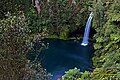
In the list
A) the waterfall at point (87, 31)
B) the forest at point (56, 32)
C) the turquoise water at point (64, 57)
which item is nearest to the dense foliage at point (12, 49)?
the forest at point (56, 32)

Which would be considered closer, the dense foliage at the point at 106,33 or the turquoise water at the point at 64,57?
the dense foliage at the point at 106,33

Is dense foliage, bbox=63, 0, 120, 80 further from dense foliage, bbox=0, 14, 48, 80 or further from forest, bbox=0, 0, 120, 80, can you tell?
dense foliage, bbox=0, 14, 48, 80

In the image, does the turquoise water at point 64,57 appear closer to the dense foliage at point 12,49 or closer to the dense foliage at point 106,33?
the dense foliage at point 106,33

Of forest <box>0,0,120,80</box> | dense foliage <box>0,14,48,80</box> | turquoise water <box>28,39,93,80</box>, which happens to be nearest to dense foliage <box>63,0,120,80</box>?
forest <box>0,0,120,80</box>

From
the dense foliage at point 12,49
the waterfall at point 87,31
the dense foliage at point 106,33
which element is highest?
the waterfall at point 87,31

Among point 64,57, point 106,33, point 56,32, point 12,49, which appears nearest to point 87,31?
point 56,32

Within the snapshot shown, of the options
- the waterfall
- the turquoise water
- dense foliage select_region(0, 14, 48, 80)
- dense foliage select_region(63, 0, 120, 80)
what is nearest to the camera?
dense foliage select_region(0, 14, 48, 80)

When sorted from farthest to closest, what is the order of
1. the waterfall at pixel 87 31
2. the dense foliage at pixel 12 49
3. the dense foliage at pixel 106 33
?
the waterfall at pixel 87 31 < the dense foliage at pixel 106 33 < the dense foliage at pixel 12 49
